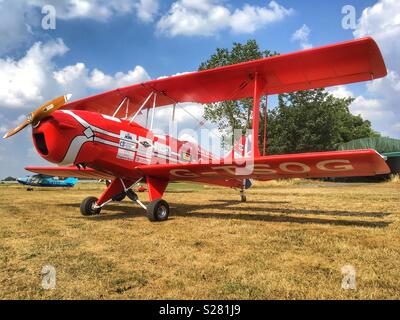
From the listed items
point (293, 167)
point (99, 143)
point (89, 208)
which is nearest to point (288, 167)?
point (293, 167)

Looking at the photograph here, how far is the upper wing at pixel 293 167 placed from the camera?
6.00 m

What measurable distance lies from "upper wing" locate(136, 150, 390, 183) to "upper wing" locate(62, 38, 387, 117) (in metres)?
1.99

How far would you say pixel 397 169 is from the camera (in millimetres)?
34875

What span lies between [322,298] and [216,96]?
7.18m

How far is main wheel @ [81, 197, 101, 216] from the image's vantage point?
8227 millimetres

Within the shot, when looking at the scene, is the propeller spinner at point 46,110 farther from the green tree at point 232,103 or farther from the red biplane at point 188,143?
the green tree at point 232,103

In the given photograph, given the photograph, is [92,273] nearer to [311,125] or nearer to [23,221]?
[23,221]

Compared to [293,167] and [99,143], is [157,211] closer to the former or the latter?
[99,143]

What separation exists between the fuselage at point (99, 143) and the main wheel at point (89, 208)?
3.11ft

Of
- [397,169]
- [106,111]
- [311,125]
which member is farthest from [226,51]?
[106,111]

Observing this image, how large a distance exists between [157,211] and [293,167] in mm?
2995

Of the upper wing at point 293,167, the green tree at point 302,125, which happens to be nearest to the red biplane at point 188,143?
the upper wing at point 293,167

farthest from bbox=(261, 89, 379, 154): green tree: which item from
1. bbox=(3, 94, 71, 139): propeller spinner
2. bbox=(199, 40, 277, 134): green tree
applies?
bbox=(3, 94, 71, 139): propeller spinner

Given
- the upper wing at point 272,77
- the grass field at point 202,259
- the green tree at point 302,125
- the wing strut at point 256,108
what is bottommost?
the grass field at point 202,259
